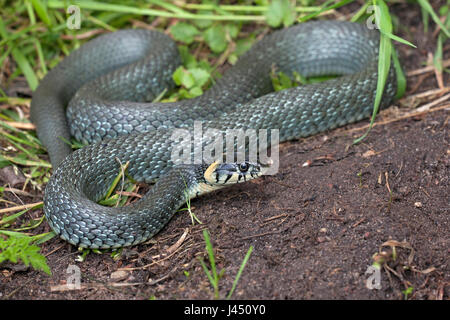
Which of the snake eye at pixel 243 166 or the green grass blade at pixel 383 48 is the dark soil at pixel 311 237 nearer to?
the snake eye at pixel 243 166

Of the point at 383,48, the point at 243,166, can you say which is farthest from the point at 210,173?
the point at 383,48

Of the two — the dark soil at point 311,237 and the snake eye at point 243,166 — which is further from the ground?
the snake eye at point 243,166

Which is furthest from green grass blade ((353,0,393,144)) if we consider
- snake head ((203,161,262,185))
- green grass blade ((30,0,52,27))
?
green grass blade ((30,0,52,27))

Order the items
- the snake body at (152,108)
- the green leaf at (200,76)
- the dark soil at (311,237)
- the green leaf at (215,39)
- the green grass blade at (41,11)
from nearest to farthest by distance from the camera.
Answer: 1. the dark soil at (311,237)
2. the snake body at (152,108)
3. the green leaf at (200,76)
4. the green grass blade at (41,11)
5. the green leaf at (215,39)

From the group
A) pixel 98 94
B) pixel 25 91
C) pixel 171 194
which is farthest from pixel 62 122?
pixel 171 194

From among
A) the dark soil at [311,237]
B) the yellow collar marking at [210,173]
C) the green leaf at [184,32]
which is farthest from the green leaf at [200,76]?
the yellow collar marking at [210,173]
